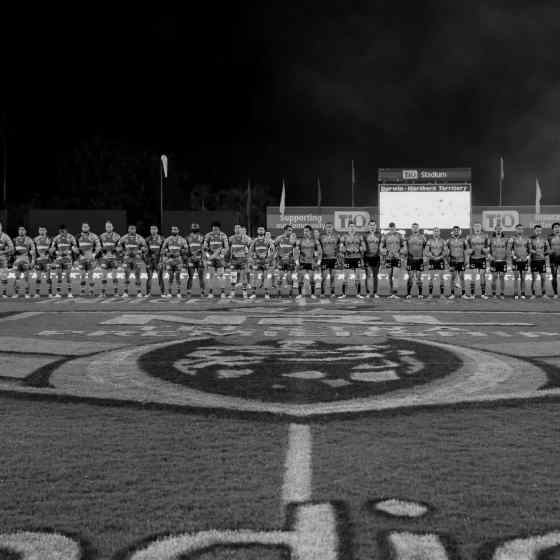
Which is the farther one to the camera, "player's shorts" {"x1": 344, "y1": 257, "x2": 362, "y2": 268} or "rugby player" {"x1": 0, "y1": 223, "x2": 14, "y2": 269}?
"player's shorts" {"x1": 344, "y1": 257, "x2": 362, "y2": 268}

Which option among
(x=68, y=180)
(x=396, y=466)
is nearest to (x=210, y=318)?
(x=396, y=466)

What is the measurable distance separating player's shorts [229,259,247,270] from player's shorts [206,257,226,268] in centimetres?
22

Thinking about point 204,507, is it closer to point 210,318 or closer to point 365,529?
point 365,529

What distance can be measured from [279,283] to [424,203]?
1531 cm

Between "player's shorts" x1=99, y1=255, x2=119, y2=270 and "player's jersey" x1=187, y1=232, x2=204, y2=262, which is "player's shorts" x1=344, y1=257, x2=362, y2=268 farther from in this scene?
"player's shorts" x1=99, y1=255, x2=119, y2=270

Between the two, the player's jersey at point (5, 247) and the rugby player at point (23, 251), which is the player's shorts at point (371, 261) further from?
the player's jersey at point (5, 247)

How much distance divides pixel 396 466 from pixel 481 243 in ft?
57.1

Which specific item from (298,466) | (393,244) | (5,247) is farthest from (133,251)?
(298,466)

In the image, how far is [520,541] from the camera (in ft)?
10.0

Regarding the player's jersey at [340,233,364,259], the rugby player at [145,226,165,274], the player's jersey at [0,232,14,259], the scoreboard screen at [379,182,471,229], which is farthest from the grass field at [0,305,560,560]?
the scoreboard screen at [379,182,471,229]

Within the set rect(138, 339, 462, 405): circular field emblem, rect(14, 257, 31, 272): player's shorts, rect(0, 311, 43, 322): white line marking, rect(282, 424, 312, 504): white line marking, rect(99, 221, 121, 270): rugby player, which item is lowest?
rect(0, 311, 43, 322): white line marking

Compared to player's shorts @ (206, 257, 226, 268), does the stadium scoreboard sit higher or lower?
higher

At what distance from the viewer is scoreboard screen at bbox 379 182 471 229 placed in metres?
33.2

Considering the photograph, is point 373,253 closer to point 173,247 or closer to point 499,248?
point 499,248
